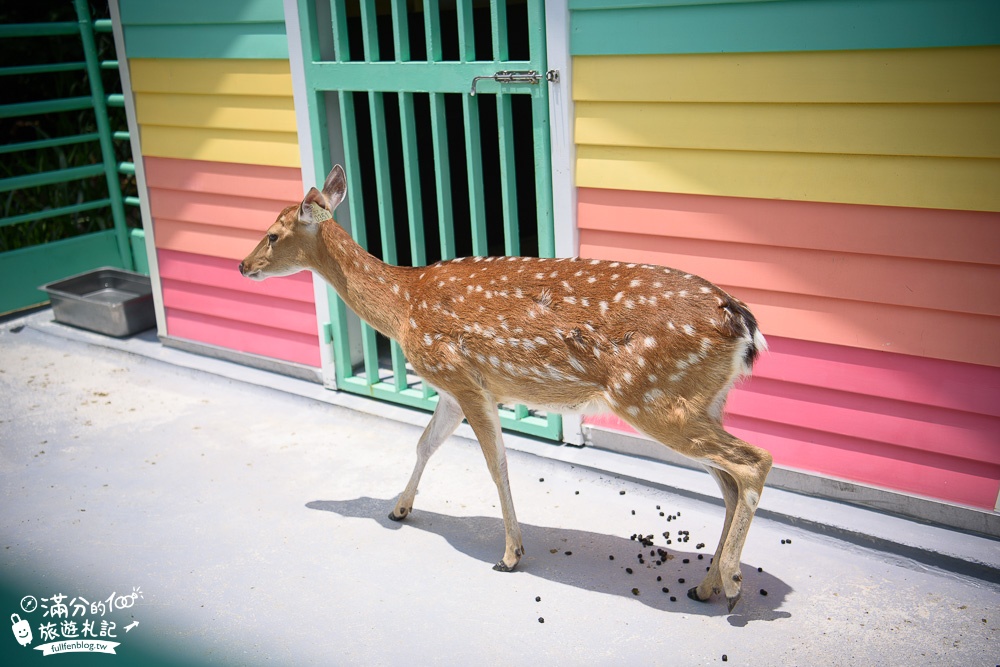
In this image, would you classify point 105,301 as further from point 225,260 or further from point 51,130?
point 51,130

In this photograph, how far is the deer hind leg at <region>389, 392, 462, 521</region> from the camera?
13.5 ft

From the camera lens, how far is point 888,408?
3912mm

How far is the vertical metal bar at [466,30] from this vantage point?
4.44 meters

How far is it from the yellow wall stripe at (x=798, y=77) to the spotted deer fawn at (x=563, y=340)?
0.86m

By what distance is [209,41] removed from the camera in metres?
5.57

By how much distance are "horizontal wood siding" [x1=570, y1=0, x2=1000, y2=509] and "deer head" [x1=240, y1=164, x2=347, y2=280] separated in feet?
3.57

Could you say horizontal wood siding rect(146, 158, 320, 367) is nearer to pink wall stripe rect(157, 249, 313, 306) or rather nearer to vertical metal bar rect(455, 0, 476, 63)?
pink wall stripe rect(157, 249, 313, 306)

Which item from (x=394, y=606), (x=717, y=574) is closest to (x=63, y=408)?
(x=394, y=606)

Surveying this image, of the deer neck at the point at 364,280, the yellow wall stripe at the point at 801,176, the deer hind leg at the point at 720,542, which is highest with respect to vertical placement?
the yellow wall stripe at the point at 801,176

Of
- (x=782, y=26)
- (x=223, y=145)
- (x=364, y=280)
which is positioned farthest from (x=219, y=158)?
(x=782, y=26)

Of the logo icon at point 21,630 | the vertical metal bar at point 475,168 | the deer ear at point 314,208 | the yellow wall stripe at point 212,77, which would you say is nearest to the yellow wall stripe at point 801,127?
the vertical metal bar at point 475,168

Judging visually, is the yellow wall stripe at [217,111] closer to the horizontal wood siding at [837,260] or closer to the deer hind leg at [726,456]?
the horizontal wood siding at [837,260]

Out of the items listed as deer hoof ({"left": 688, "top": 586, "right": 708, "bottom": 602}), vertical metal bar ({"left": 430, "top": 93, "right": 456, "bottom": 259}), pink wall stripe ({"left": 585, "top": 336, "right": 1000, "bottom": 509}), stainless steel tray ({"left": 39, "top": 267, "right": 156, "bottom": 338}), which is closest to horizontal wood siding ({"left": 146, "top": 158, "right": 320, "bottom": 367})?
stainless steel tray ({"left": 39, "top": 267, "right": 156, "bottom": 338})

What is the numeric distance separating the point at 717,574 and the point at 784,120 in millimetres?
1734
